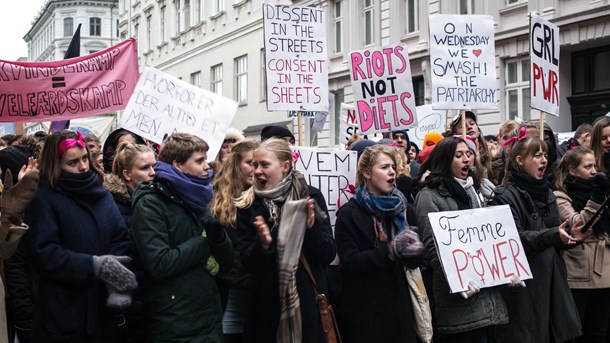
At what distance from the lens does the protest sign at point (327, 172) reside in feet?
18.5

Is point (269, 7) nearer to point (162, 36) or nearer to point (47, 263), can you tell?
point (47, 263)

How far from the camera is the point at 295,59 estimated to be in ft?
24.9

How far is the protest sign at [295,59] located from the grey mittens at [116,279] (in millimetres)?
3594

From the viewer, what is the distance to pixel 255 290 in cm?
449

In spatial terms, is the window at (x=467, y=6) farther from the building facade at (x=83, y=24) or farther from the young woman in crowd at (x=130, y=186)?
the building facade at (x=83, y=24)

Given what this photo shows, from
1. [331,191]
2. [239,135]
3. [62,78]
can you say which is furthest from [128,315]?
[62,78]

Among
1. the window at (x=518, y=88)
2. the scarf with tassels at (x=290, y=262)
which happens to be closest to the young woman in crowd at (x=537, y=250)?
the scarf with tassels at (x=290, y=262)

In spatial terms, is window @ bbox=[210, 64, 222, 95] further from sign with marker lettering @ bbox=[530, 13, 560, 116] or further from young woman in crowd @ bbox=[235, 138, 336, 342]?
young woman in crowd @ bbox=[235, 138, 336, 342]

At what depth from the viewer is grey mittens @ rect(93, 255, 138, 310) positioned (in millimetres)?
3986

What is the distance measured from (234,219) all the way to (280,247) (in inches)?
22.8

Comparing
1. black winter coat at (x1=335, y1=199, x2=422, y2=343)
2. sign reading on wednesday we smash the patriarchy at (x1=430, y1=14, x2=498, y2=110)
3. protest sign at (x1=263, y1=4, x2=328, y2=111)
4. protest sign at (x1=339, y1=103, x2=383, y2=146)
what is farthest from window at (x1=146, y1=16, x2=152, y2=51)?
black winter coat at (x1=335, y1=199, x2=422, y2=343)

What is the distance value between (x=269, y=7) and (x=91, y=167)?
146 inches

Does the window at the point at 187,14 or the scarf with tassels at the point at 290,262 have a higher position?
the window at the point at 187,14

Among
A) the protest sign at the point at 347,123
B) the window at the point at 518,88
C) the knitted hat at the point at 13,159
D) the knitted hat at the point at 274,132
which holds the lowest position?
the knitted hat at the point at 13,159
